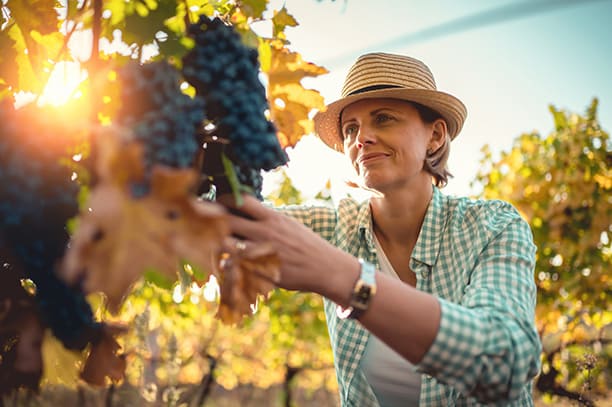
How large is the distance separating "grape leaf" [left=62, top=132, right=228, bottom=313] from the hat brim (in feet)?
4.94

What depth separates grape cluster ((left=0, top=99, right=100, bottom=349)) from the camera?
2.62 feet

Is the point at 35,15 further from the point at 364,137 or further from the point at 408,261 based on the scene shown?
the point at 408,261

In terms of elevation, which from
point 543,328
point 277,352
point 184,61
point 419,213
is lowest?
point 277,352

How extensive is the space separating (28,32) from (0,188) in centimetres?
63

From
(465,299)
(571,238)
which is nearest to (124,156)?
(465,299)

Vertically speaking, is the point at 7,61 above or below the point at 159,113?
below

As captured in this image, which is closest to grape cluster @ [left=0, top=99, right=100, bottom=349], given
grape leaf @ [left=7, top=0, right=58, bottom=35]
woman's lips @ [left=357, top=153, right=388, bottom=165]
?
grape leaf @ [left=7, top=0, right=58, bottom=35]

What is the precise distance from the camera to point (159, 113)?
0.80m

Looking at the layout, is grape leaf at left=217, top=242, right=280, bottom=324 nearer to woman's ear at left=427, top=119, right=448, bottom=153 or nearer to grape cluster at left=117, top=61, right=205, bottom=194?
grape cluster at left=117, top=61, right=205, bottom=194

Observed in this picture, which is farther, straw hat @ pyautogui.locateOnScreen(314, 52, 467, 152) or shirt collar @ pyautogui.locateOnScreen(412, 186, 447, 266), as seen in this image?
straw hat @ pyautogui.locateOnScreen(314, 52, 467, 152)

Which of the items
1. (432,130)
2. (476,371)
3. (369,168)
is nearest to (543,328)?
(432,130)

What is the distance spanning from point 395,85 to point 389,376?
1.27 m

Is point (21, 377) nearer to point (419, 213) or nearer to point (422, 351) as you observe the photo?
point (422, 351)

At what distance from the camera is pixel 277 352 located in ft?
30.5
